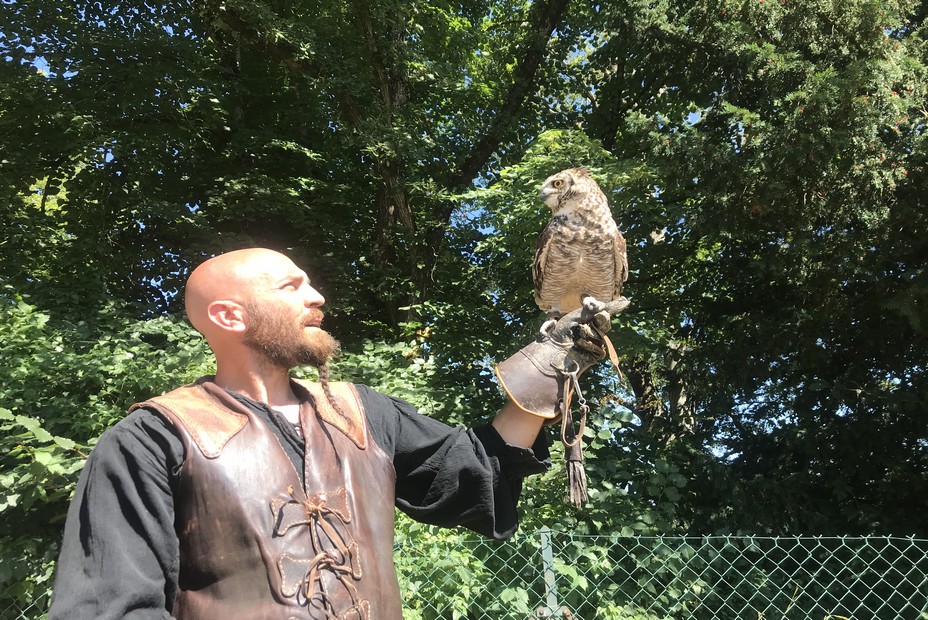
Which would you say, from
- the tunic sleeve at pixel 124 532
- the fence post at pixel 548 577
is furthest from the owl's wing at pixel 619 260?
the tunic sleeve at pixel 124 532

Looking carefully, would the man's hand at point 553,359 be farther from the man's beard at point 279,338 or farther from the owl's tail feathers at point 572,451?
the man's beard at point 279,338

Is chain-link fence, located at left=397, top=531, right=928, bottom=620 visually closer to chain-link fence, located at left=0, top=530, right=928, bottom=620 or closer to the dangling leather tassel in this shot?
chain-link fence, located at left=0, top=530, right=928, bottom=620

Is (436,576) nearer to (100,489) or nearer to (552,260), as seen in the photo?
(552,260)

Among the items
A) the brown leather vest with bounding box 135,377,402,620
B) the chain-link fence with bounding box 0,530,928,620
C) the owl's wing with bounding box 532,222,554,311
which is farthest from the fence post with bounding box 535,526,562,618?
the brown leather vest with bounding box 135,377,402,620

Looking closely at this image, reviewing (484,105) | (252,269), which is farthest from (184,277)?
(252,269)

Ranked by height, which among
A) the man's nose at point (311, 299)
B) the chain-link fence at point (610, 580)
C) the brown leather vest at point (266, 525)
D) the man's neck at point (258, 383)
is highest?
the man's nose at point (311, 299)

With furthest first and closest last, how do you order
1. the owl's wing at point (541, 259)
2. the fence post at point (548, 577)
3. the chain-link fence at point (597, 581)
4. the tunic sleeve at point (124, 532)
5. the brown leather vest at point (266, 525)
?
the chain-link fence at point (597, 581) < the fence post at point (548, 577) < the owl's wing at point (541, 259) < the brown leather vest at point (266, 525) < the tunic sleeve at point (124, 532)

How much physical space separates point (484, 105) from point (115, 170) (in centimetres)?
392

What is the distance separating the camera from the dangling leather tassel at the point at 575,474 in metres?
1.73

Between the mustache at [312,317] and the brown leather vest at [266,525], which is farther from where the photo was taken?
the mustache at [312,317]

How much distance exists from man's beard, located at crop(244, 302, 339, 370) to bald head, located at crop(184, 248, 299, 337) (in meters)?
0.05

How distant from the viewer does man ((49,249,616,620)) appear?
1.27 metres

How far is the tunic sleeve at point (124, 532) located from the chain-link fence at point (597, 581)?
79.4 inches

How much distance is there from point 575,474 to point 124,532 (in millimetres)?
1029
